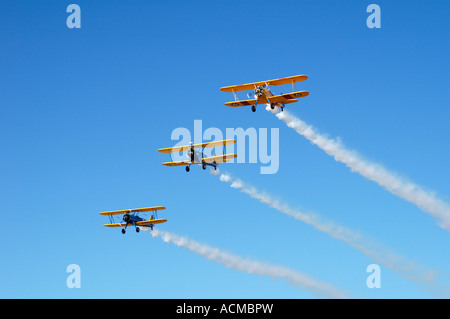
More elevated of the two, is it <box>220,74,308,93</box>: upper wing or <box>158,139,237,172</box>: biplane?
<box>220,74,308,93</box>: upper wing

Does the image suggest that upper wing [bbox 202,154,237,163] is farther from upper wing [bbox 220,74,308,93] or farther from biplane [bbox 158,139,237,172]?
upper wing [bbox 220,74,308,93]

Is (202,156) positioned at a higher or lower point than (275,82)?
lower

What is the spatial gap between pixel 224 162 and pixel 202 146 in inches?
147

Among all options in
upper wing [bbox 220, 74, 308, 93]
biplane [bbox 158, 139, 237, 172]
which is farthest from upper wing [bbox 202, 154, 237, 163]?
Result: upper wing [bbox 220, 74, 308, 93]

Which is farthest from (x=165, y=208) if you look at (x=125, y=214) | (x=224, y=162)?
(x=224, y=162)

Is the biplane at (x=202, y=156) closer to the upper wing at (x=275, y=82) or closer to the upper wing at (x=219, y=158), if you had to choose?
the upper wing at (x=219, y=158)

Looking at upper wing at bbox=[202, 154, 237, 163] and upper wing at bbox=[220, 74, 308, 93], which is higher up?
upper wing at bbox=[220, 74, 308, 93]

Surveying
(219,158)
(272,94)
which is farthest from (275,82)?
(219,158)

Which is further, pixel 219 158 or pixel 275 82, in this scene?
pixel 219 158

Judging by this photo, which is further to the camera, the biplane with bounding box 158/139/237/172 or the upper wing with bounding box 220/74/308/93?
the biplane with bounding box 158/139/237/172

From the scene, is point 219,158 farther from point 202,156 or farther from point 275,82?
point 275,82

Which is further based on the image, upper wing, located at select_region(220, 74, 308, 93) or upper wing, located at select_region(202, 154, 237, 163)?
upper wing, located at select_region(202, 154, 237, 163)
